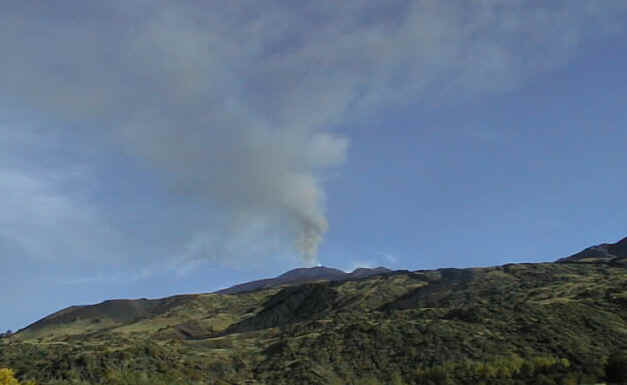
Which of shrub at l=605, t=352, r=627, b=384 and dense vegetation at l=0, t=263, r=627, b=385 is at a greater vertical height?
dense vegetation at l=0, t=263, r=627, b=385

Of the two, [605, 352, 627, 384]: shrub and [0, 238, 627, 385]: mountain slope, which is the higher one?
[0, 238, 627, 385]: mountain slope

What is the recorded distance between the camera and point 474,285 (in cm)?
9938

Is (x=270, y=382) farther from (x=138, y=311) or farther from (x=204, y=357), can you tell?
(x=138, y=311)

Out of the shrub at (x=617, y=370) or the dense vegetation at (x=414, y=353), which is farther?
the dense vegetation at (x=414, y=353)

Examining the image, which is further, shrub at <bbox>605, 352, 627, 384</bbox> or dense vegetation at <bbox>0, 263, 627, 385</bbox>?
dense vegetation at <bbox>0, 263, 627, 385</bbox>

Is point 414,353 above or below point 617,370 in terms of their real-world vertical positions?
above

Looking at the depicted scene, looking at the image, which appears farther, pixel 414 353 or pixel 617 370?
pixel 414 353

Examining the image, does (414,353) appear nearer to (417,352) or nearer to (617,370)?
(417,352)

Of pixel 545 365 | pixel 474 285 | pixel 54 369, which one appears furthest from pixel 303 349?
pixel 474 285

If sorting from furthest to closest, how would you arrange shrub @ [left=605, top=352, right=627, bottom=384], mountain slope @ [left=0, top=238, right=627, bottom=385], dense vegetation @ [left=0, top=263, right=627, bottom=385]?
mountain slope @ [left=0, top=238, right=627, bottom=385] < dense vegetation @ [left=0, top=263, right=627, bottom=385] < shrub @ [left=605, top=352, right=627, bottom=384]

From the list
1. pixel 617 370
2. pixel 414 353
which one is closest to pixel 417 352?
pixel 414 353

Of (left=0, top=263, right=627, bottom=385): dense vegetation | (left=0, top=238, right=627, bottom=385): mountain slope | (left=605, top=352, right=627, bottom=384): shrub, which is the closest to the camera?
(left=605, top=352, right=627, bottom=384): shrub

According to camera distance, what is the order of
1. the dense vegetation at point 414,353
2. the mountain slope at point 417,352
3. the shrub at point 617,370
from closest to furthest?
the shrub at point 617,370, the dense vegetation at point 414,353, the mountain slope at point 417,352

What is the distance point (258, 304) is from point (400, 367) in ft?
319
